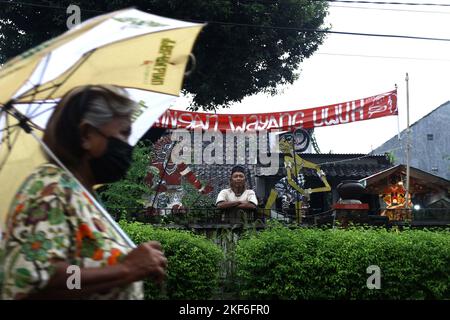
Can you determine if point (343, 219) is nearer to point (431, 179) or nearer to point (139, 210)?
point (139, 210)

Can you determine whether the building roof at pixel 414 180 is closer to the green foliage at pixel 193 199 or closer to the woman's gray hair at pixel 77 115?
the green foliage at pixel 193 199

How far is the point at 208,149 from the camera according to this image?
1524 cm

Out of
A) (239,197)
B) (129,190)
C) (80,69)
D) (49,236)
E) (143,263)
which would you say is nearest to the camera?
(49,236)

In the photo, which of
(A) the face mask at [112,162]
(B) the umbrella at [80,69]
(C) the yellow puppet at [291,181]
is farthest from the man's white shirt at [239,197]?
(C) the yellow puppet at [291,181]

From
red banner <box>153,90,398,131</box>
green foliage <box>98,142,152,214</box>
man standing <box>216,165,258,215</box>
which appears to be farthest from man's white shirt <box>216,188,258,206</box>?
red banner <box>153,90,398,131</box>

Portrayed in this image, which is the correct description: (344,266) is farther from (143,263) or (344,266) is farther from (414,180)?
(414,180)

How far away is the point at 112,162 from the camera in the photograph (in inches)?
86.1

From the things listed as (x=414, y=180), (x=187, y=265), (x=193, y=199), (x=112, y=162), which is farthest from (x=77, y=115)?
(x=414, y=180)

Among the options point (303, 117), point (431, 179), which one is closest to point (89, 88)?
point (303, 117)

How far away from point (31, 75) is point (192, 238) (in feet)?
15.3

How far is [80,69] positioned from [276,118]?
440 inches

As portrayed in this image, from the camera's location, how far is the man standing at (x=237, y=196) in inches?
327

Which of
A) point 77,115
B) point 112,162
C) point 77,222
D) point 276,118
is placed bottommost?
point 77,222
